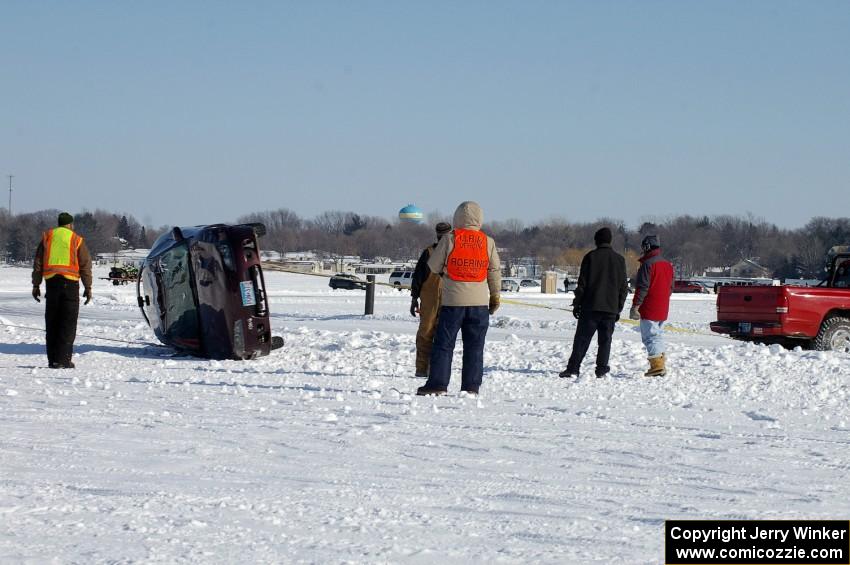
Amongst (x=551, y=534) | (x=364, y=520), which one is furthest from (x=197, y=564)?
(x=551, y=534)

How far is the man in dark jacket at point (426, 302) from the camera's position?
1097cm

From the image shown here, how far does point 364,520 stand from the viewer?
464cm

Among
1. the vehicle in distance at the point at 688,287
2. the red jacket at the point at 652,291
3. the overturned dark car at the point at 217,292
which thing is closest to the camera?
the red jacket at the point at 652,291

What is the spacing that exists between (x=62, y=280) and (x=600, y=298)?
5886mm

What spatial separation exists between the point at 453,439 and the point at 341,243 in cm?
18944

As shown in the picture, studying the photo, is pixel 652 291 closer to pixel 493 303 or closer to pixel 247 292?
pixel 493 303

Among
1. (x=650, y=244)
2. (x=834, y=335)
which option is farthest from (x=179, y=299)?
(x=834, y=335)

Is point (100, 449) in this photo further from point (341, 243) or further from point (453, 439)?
point (341, 243)

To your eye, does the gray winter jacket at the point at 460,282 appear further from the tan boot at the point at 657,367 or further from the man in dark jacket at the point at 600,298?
the tan boot at the point at 657,367

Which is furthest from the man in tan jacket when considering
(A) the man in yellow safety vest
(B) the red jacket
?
(A) the man in yellow safety vest

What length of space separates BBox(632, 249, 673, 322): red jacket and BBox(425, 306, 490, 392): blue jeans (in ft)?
9.27

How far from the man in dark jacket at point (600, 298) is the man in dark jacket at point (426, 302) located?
1.48m

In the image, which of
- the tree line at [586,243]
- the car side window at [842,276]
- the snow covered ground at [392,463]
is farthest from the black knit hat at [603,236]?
the tree line at [586,243]

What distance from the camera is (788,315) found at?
52.8 feet
